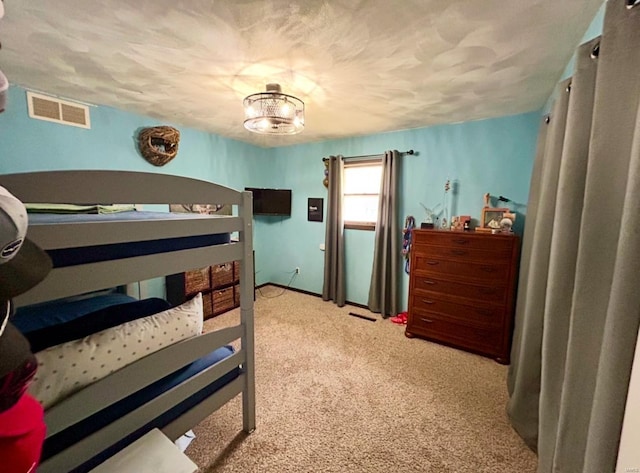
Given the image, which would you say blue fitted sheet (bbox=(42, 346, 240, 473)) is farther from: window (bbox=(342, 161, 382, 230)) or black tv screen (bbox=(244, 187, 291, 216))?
black tv screen (bbox=(244, 187, 291, 216))

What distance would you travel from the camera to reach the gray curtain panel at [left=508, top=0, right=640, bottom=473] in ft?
2.26

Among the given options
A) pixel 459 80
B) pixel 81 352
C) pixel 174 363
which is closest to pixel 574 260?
pixel 459 80

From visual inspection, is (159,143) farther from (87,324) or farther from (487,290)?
(487,290)

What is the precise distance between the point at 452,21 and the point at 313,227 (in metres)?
2.98

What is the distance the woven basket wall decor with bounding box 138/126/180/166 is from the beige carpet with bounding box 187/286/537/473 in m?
2.23

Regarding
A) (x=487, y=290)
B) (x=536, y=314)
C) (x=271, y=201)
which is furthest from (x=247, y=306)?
(x=271, y=201)

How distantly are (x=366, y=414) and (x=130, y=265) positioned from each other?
1.69 m

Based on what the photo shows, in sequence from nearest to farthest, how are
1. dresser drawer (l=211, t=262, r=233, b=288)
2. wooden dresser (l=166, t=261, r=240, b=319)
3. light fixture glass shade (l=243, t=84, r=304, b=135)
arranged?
light fixture glass shade (l=243, t=84, r=304, b=135), wooden dresser (l=166, t=261, r=240, b=319), dresser drawer (l=211, t=262, r=233, b=288)

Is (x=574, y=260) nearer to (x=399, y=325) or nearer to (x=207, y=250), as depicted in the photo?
(x=207, y=250)

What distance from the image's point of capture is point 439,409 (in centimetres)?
181

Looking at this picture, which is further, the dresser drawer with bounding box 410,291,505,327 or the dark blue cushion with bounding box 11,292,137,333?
the dresser drawer with bounding box 410,291,505,327

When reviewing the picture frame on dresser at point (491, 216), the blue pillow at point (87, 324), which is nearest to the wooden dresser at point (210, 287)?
the blue pillow at point (87, 324)

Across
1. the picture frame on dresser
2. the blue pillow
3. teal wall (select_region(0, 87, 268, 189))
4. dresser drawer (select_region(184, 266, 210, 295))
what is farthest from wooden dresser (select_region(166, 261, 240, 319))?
the picture frame on dresser

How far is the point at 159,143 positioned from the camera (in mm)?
2854
